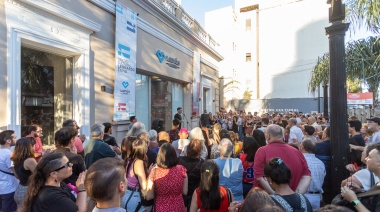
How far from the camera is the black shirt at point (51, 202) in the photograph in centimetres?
205

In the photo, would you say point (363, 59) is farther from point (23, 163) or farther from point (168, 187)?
point (23, 163)

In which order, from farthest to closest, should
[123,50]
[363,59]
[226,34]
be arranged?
1. [226,34]
2. [123,50]
3. [363,59]

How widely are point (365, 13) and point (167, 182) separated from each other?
5.62 metres

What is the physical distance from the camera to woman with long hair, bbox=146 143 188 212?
313 cm

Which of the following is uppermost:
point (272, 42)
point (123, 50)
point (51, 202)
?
point (272, 42)

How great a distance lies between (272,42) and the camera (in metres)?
31.1

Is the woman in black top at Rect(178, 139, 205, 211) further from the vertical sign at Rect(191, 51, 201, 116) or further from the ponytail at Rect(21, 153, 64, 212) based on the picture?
the vertical sign at Rect(191, 51, 201, 116)

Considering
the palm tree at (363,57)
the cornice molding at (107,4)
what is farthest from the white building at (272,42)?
the cornice molding at (107,4)

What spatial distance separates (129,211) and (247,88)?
30.3 metres

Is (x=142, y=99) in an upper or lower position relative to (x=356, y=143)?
upper

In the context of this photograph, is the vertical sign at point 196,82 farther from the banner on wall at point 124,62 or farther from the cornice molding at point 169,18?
the banner on wall at point 124,62

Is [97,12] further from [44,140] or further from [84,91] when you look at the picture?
[44,140]

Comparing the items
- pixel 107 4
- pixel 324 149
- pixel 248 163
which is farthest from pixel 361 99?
pixel 107 4

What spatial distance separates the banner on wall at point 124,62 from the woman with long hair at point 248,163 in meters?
5.24
